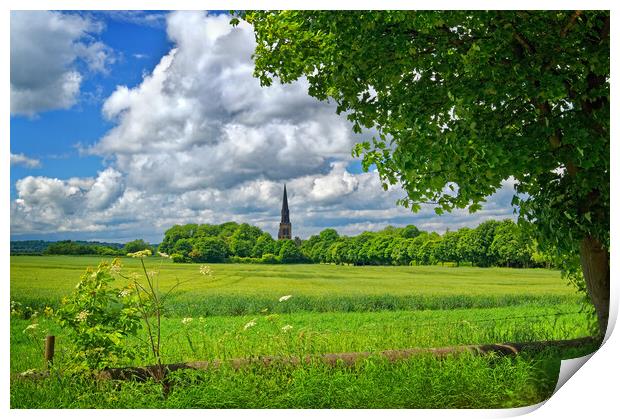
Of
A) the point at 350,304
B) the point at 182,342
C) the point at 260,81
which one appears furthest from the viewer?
the point at 350,304

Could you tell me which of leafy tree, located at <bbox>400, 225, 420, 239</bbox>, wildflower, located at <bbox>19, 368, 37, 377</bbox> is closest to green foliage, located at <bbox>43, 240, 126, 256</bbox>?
wildflower, located at <bbox>19, 368, 37, 377</bbox>

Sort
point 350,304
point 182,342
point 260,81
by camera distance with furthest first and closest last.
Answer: point 350,304 < point 260,81 < point 182,342

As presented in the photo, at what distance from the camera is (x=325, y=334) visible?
677cm

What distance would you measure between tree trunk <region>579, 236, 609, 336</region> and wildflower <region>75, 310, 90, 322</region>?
5529 millimetres

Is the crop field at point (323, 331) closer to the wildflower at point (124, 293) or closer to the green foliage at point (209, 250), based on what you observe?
the green foliage at point (209, 250)

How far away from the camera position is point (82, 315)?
6.05 m

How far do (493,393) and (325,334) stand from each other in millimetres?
1879

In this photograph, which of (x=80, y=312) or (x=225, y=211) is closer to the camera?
(x=80, y=312)

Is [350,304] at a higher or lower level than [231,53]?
lower

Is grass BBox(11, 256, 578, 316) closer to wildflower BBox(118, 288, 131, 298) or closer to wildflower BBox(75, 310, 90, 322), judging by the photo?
wildflower BBox(118, 288, 131, 298)

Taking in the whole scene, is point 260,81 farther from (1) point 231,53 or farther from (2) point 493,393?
(2) point 493,393

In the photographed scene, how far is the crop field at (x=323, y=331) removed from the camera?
6215 millimetres
